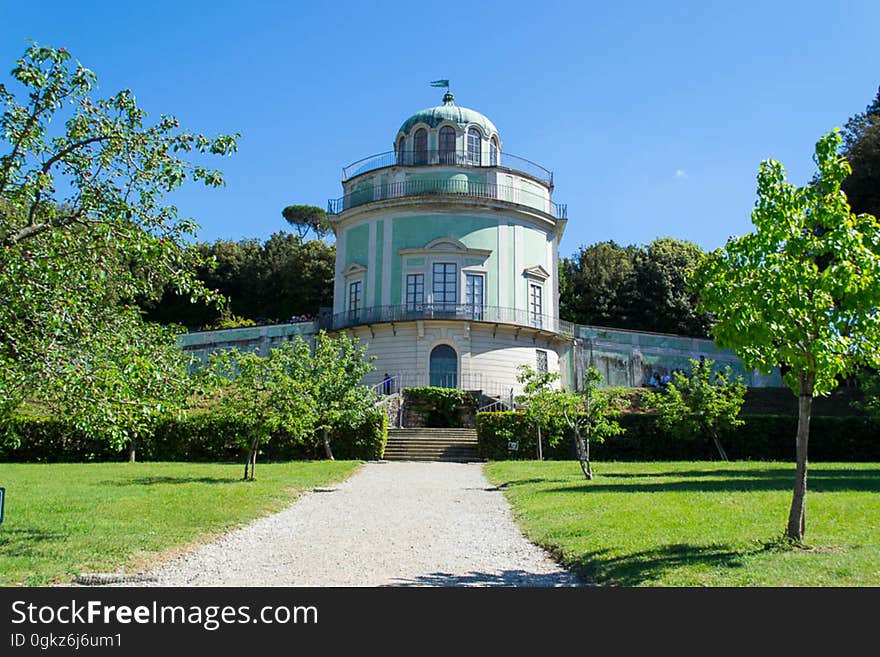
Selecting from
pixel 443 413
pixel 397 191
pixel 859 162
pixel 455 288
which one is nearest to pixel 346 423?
pixel 443 413

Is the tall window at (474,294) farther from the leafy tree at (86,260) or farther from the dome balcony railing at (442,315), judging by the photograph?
the leafy tree at (86,260)

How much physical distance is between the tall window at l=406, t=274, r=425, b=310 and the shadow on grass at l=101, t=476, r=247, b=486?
19.0 m

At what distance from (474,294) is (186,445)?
15.7m

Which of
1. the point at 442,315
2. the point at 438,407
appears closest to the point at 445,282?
the point at 442,315

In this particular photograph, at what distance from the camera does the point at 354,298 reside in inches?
1438

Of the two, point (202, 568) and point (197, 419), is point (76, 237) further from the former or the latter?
point (197, 419)

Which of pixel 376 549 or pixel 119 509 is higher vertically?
pixel 119 509

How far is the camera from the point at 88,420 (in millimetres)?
7895

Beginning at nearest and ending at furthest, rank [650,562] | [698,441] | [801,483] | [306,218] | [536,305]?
[650,562] → [801,483] → [698,441] → [536,305] → [306,218]

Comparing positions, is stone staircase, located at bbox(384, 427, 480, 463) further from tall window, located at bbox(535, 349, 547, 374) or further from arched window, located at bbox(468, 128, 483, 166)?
arched window, located at bbox(468, 128, 483, 166)

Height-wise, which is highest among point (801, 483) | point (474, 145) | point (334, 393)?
point (474, 145)

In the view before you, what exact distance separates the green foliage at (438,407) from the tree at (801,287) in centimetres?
2200

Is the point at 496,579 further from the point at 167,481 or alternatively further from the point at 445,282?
the point at 445,282

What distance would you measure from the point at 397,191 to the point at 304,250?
19423mm
